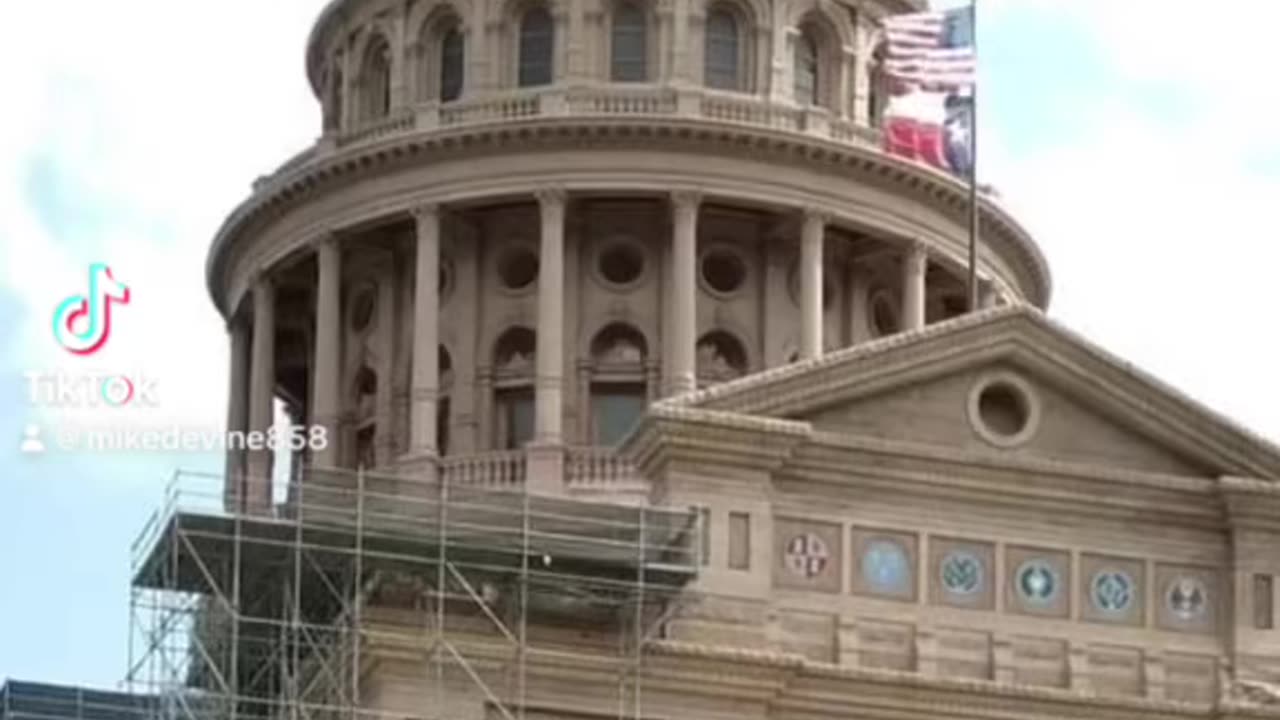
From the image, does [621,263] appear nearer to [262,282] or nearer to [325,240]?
[325,240]

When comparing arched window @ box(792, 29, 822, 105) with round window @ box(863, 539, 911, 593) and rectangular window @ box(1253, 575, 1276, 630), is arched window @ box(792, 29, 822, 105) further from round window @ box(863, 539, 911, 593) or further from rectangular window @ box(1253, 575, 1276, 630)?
round window @ box(863, 539, 911, 593)

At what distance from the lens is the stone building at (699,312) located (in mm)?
56312

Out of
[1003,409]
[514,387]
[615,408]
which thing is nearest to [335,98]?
[514,387]

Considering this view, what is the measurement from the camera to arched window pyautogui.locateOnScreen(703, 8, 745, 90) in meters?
78.1

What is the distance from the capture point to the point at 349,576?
52.9 meters

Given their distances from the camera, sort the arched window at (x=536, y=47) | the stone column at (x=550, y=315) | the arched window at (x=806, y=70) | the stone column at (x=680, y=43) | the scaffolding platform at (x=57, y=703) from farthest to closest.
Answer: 1. the arched window at (x=806, y=70)
2. the arched window at (x=536, y=47)
3. the stone column at (x=680, y=43)
4. the stone column at (x=550, y=315)
5. the scaffolding platform at (x=57, y=703)

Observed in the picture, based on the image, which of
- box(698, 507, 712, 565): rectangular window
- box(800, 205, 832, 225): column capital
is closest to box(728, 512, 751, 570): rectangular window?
box(698, 507, 712, 565): rectangular window

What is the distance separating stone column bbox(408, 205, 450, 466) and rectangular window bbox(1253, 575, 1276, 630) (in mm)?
21669

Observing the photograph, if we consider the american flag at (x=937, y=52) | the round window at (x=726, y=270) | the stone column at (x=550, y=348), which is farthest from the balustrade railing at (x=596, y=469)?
the american flag at (x=937, y=52)

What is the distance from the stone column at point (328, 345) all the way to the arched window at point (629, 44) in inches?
248

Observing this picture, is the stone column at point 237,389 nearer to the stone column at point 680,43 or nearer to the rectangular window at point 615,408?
the rectangular window at point 615,408

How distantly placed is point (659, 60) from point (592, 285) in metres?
4.52

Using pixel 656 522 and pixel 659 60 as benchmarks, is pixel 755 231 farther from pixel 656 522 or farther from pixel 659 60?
pixel 656 522

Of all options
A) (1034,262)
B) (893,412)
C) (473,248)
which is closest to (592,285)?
(473,248)
